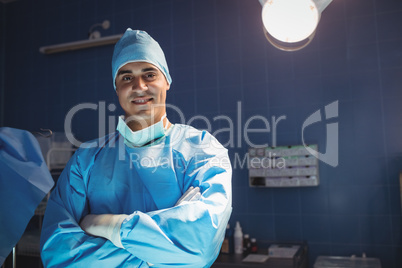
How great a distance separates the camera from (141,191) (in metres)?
1.19

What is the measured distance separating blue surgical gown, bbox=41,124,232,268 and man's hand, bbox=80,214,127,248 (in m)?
0.02

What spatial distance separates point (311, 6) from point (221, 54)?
136 centimetres

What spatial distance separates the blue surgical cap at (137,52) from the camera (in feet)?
4.01

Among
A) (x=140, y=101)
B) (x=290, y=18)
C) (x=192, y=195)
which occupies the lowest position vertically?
(x=192, y=195)

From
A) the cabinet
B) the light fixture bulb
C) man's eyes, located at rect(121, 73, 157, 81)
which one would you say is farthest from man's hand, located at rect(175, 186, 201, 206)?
the cabinet

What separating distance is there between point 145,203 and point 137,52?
0.49m

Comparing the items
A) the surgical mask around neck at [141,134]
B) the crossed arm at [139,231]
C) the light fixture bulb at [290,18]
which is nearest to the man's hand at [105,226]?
the crossed arm at [139,231]

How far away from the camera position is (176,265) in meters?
0.97

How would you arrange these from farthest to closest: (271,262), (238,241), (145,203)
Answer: (238,241), (271,262), (145,203)

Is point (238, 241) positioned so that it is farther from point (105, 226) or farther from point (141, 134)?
point (105, 226)

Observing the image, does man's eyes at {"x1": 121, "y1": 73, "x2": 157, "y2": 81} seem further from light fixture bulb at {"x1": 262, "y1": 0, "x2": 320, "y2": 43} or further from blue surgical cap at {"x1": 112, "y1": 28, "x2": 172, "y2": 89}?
light fixture bulb at {"x1": 262, "y1": 0, "x2": 320, "y2": 43}

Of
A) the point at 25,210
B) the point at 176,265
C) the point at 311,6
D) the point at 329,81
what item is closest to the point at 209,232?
the point at 176,265

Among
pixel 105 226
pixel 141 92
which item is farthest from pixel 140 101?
pixel 105 226

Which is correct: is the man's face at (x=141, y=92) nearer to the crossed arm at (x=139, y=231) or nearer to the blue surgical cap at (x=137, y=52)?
the blue surgical cap at (x=137, y=52)
